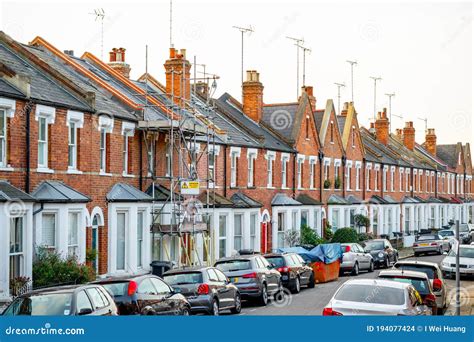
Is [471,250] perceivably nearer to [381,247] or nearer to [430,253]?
[381,247]

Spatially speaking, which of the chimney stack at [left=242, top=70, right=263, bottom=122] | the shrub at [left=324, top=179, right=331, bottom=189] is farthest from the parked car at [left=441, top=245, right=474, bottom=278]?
the chimney stack at [left=242, top=70, right=263, bottom=122]

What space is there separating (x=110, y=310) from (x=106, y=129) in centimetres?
1521

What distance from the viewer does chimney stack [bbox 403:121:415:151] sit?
276ft

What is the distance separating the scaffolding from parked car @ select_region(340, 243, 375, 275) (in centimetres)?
679

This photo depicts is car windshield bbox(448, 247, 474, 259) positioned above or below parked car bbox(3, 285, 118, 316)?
below

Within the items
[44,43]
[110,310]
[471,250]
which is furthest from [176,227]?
[110,310]

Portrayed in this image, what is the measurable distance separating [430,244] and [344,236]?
5420mm

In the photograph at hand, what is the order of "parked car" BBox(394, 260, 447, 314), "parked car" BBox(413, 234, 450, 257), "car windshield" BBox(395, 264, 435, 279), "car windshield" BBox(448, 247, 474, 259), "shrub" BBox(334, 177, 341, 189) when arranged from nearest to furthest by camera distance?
"parked car" BBox(394, 260, 447, 314) → "car windshield" BBox(395, 264, 435, 279) → "car windshield" BBox(448, 247, 474, 259) → "parked car" BBox(413, 234, 450, 257) → "shrub" BBox(334, 177, 341, 189)

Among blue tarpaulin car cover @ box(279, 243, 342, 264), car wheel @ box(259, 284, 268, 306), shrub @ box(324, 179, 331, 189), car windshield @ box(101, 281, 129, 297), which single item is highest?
shrub @ box(324, 179, 331, 189)

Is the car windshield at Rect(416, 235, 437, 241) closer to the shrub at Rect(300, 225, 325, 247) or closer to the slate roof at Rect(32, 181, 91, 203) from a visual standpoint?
the shrub at Rect(300, 225, 325, 247)

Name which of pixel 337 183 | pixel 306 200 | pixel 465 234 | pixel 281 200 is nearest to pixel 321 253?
pixel 281 200

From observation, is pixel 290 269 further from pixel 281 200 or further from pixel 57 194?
pixel 281 200

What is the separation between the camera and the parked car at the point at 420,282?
21.7 metres
